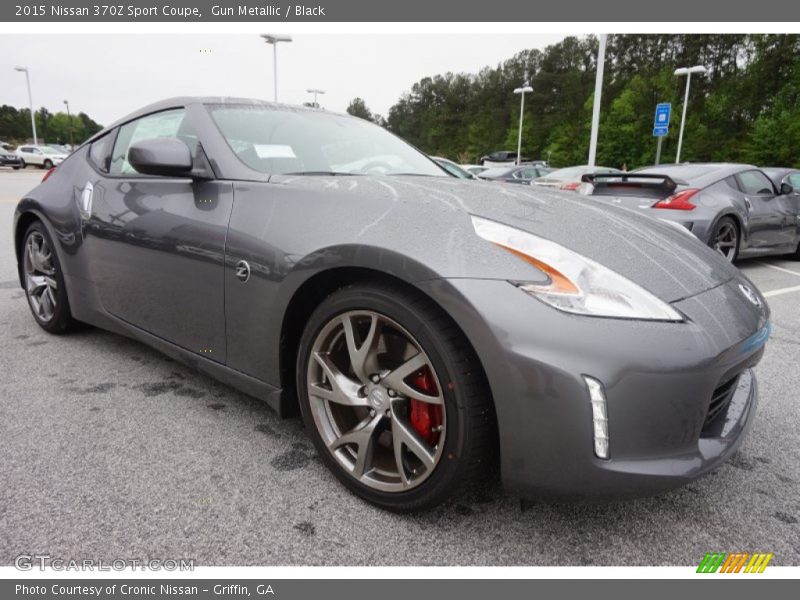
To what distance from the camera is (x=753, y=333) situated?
161cm

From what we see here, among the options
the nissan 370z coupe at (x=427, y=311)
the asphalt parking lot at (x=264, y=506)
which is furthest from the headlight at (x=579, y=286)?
the asphalt parking lot at (x=264, y=506)

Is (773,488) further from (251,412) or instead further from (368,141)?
(368,141)

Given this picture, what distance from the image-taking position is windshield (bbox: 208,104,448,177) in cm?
223

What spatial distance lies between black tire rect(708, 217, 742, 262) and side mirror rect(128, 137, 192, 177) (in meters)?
5.32

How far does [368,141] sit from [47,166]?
37673 millimetres

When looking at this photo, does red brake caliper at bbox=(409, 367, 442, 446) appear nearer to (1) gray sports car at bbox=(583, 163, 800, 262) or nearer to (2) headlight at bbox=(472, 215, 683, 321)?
(2) headlight at bbox=(472, 215, 683, 321)

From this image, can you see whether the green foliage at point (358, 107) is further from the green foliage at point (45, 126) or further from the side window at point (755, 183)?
the side window at point (755, 183)

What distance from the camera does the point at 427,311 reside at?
5.02 ft

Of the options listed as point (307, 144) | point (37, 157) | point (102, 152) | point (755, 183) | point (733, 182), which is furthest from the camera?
point (37, 157)

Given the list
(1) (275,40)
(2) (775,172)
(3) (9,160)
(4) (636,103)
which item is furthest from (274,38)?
(4) (636,103)

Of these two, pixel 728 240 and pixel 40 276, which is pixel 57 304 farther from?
pixel 728 240

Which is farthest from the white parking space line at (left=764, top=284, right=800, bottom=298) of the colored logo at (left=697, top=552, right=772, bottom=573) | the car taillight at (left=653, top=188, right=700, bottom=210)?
the colored logo at (left=697, top=552, right=772, bottom=573)

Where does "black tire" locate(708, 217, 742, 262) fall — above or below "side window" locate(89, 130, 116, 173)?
below

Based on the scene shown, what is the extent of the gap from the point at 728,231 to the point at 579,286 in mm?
5540
